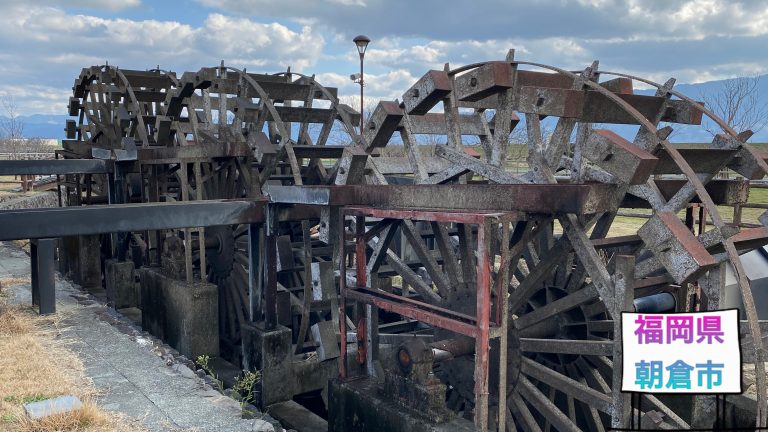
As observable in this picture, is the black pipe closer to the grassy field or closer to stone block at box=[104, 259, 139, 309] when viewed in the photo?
the grassy field

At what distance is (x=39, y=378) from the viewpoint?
774 cm

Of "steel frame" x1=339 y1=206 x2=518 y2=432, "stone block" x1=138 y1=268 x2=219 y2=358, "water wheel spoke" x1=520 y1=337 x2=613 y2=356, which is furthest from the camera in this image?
"stone block" x1=138 y1=268 x2=219 y2=358

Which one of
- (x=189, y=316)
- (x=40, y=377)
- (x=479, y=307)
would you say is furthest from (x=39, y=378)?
(x=479, y=307)

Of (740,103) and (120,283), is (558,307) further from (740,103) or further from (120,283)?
(740,103)

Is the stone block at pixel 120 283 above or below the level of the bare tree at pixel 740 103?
below

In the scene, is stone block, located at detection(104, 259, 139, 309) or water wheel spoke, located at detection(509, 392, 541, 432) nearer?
water wheel spoke, located at detection(509, 392, 541, 432)

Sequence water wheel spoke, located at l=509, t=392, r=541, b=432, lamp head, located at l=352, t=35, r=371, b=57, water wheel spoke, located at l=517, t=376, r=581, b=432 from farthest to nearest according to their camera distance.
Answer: lamp head, located at l=352, t=35, r=371, b=57
water wheel spoke, located at l=509, t=392, r=541, b=432
water wheel spoke, located at l=517, t=376, r=581, b=432

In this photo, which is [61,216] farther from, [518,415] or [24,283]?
[24,283]

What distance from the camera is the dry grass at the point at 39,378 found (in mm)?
6328

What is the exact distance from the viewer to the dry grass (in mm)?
6328

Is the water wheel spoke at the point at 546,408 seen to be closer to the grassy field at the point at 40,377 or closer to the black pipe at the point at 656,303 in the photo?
the black pipe at the point at 656,303

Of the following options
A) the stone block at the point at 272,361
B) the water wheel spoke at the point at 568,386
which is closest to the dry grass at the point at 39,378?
the stone block at the point at 272,361

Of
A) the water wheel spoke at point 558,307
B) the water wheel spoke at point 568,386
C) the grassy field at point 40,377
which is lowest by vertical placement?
the grassy field at point 40,377

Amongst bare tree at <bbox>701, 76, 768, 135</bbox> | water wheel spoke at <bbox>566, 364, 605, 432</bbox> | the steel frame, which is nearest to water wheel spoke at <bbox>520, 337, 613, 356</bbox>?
the steel frame
